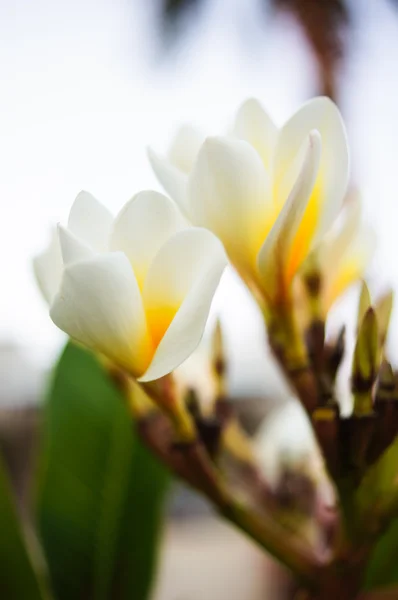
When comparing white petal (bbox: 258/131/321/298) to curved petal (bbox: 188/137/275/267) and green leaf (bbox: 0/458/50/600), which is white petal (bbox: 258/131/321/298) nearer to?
curved petal (bbox: 188/137/275/267)

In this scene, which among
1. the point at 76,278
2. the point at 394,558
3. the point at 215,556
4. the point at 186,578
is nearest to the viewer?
the point at 76,278

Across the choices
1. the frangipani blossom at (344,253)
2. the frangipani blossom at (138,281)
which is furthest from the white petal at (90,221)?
the frangipani blossom at (344,253)

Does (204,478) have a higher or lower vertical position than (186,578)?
higher

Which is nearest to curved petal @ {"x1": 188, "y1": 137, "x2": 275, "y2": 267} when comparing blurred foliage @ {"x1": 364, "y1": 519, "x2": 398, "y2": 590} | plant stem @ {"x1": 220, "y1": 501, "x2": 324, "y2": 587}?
plant stem @ {"x1": 220, "y1": 501, "x2": 324, "y2": 587}

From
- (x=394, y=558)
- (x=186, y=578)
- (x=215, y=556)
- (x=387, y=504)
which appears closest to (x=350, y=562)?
(x=387, y=504)

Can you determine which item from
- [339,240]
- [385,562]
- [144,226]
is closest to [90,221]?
[144,226]

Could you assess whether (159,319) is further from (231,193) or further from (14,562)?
(14,562)

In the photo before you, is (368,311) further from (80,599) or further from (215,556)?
(215,556)

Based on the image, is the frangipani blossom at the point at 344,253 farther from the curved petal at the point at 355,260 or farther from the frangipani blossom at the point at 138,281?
the frangipani blossom at the point at 138,281
